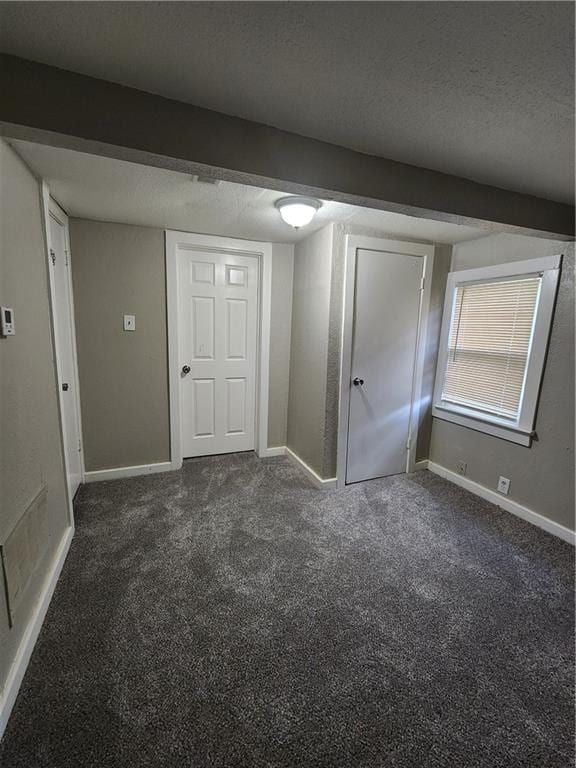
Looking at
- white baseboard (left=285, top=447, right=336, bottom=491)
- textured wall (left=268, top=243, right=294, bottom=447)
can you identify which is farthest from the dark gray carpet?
textured wall (left=268, top=243, right=294, bottom=447)

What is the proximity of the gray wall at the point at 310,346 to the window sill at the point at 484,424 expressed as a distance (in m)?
1.19

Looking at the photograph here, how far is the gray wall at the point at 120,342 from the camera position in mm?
2544

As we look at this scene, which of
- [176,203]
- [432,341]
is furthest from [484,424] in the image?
[176,203]

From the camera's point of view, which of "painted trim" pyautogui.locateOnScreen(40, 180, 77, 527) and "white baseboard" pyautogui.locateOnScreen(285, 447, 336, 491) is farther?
"white baseboard" pyautogui.locateOnScreen(285, 447, 336, 491)

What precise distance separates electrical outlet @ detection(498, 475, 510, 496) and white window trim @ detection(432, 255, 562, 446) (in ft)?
1.07

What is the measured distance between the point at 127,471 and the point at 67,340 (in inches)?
47.4

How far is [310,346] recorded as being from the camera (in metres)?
2.85

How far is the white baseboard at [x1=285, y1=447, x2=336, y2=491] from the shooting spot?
2.73 meters

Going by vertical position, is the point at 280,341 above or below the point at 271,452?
above

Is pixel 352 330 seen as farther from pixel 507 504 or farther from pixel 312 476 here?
pixel 507 504

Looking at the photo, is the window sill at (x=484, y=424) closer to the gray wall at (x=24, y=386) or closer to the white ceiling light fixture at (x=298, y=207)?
the white ceiling light fixture at (x=298, y=207)

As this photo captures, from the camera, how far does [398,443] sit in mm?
2982

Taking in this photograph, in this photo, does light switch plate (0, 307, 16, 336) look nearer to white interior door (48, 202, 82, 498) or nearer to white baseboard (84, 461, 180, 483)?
white interior door (48, 202, 82, 498)

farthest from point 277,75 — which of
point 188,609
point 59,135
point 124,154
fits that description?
point 188,609
